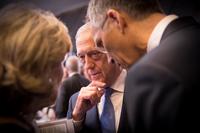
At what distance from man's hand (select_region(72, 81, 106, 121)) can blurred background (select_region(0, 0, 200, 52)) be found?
2.30 meters

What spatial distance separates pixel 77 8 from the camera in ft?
16.3

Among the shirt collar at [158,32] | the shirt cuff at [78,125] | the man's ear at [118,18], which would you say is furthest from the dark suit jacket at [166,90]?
the shirt cuff at [78,125]

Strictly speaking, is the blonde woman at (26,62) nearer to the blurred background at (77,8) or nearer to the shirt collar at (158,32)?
the shirt collar at (158,32)

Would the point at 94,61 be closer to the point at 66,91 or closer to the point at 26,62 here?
the point at 26,62

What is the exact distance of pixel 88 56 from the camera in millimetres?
1712

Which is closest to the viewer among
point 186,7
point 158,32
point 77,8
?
point 158,32

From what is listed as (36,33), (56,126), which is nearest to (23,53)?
(36,33)

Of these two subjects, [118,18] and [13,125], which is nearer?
[13,125]

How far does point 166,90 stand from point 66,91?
1.55 meters

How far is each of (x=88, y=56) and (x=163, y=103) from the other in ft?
2.33

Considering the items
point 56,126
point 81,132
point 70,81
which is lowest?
point 70,81

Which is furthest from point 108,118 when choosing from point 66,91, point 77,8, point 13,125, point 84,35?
point 77,8

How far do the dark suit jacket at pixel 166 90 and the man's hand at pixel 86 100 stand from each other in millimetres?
436

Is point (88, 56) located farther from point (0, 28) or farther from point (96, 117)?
point (0, 28)
